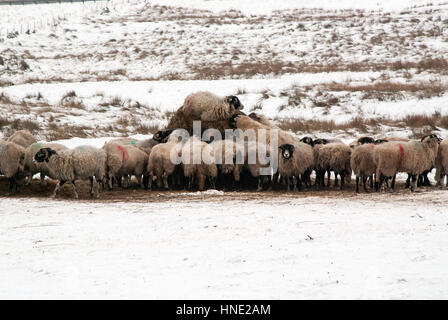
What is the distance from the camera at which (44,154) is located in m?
13.4

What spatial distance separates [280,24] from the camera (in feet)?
165

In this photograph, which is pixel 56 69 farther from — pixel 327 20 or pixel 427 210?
pixel 427 210

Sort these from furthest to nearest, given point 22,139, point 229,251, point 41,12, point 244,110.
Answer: point 41,12, point 244,110, point 22,139, point 229,251

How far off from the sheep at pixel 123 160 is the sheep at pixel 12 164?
234 cm

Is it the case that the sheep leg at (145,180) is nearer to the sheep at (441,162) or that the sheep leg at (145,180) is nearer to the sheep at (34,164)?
the sheep at (34,164)

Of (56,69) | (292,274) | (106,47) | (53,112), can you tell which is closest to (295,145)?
(292,274)

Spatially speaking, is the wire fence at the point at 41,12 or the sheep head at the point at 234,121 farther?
the wire fence at the point at 41,12

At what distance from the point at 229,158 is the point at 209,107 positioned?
9.20 feet

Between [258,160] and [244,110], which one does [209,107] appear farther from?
[244,110]

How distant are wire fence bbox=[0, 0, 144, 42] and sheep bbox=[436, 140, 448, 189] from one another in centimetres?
4209

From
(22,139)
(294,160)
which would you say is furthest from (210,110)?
(22,139)

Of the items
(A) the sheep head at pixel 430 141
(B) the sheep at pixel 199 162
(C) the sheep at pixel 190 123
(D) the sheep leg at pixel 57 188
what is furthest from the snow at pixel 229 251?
(C) the sheep at pixel 190 123

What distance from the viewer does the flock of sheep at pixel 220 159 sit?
1371 cm

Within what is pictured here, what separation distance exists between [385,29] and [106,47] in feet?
80.0
